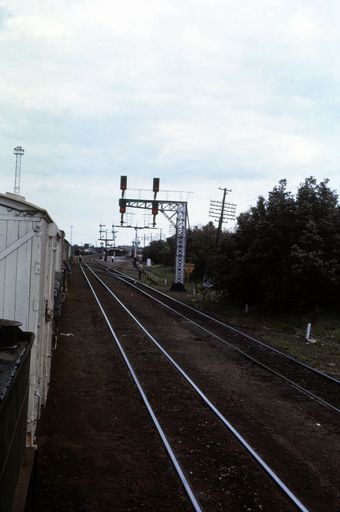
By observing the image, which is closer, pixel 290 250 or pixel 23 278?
pixel 23 278

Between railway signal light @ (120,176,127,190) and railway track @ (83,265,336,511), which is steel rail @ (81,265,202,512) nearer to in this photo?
railway track @ (83,265,336,511)

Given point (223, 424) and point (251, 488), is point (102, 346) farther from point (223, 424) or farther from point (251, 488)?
point (251, 488)

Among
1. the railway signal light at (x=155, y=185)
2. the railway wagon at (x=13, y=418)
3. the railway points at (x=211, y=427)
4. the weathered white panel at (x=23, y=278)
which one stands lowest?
the railway points at (x=211, y=427)

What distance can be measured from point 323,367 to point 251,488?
7.73 meters

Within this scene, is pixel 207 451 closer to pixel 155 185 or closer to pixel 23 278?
pixel 23 278

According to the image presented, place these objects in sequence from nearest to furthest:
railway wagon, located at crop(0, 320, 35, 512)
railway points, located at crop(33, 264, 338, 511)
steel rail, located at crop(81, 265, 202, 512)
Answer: railway wagon, located at crop(0, 320, 35, 512) → steel rail, located at crop(81, 265, 202, 512) → railway points, located at crop(33, 264, 338, 511)

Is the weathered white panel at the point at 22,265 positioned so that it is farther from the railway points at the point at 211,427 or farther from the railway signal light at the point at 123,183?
the railway signal light at the point at 123,183

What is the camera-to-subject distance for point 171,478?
546cm

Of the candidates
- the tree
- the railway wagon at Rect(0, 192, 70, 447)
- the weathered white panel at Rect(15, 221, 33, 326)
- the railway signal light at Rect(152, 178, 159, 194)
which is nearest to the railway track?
the railway wagon at Rect(0, 192, 70, 447)

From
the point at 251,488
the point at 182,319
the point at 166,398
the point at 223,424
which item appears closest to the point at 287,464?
the point at 251,488

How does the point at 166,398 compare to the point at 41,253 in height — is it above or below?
below

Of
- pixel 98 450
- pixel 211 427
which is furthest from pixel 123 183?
pixel 98 450

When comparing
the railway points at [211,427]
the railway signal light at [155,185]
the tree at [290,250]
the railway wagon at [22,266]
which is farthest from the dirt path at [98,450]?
the railway signal light at [155,185]

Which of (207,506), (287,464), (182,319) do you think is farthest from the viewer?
(182,319)
